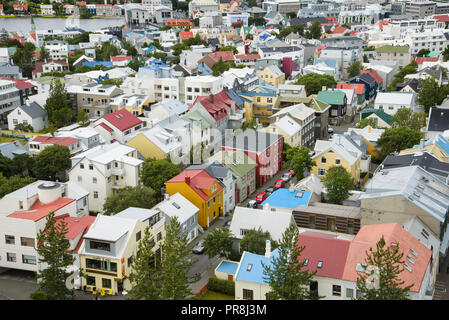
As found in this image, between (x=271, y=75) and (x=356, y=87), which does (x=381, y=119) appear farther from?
(x=271, y=75)

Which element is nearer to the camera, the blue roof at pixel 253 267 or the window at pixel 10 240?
the blue roof at pixel 253 267

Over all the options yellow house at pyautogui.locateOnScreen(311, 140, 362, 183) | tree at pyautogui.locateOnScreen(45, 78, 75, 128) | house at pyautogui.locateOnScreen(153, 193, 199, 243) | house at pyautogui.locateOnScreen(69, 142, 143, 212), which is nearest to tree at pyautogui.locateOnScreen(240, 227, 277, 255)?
house at pyautogui.locateOnScreen(153, 193, 199, 243)

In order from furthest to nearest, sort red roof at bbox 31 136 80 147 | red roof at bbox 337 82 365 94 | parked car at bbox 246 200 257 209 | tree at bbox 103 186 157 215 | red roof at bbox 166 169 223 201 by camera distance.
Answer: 1. red roof at bbox 337 82 365 94
2. red roof at bbox 31 136 80 147
3. parked car at bbox 246 200 257 209
4. red roof at bbox 166 169 223 201
5. tree at bbox 103 186 157 215

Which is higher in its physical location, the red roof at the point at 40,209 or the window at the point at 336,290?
the red roof at the point at 40,209

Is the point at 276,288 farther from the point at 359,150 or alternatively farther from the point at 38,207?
the point at 359,150

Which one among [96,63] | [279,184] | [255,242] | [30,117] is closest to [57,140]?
[30,117]

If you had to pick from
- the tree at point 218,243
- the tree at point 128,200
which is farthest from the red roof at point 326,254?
the tree at point 128,200

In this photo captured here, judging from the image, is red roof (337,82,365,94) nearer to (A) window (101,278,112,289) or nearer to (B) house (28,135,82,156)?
(B) house (28,135,82,156)

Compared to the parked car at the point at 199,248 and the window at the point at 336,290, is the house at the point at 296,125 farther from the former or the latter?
the window at the point at 336,290
